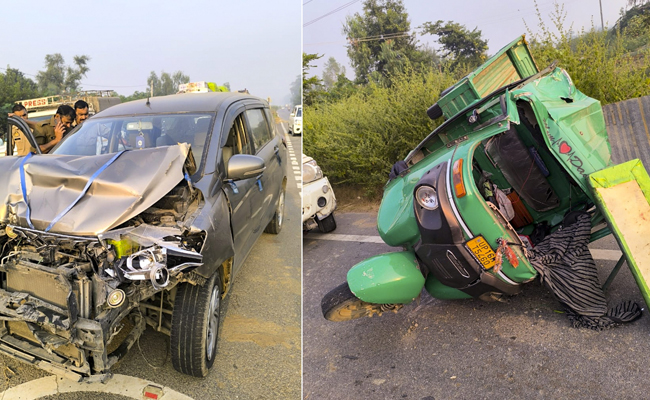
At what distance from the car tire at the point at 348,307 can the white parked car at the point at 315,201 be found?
8.41ft

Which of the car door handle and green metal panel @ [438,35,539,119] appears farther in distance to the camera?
the car door handle

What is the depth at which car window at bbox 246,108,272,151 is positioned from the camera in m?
4.63

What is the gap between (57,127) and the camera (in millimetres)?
5363

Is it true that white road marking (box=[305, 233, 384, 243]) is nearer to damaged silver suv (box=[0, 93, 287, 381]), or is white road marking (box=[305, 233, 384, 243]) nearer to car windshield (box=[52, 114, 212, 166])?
damaged silver suv (box=[0, 93, 287, 381])

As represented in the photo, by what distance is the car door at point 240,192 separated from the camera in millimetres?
3473

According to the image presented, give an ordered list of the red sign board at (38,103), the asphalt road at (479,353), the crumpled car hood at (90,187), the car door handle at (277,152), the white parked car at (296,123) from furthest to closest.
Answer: the white parked car at (296,123) < the red sign board at (38,103) < the car door handle at (277,152) < the asphalt road at (479,353) < the crumpled car hood at (90,187)

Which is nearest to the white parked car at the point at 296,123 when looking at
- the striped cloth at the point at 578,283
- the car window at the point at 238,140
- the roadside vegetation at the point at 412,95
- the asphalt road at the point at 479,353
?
the roadside vegetation at the point at 412,95

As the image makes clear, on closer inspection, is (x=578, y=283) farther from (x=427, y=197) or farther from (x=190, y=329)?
(x=190, y=329)

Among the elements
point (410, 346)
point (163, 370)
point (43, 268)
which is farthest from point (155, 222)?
point (410, 346)

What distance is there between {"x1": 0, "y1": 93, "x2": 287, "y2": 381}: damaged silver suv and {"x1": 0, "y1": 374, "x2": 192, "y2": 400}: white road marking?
22 cm

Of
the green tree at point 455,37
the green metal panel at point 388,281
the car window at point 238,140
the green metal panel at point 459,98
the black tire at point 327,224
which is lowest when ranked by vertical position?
the black tire at point 327,224

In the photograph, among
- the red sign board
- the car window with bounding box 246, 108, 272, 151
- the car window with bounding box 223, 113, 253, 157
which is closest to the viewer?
the car window with bounding box 223, 113, 253, 157

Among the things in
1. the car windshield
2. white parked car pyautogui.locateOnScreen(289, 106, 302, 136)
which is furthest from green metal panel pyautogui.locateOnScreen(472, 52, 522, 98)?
white parked car pyautogui.locateOnScreen(289, 106, 302, 136)

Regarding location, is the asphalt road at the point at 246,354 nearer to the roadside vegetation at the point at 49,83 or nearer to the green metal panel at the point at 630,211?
the green metal panel at the point at 630,211
